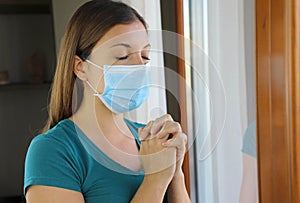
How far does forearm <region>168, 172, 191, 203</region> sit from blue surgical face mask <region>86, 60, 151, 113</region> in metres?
0.20

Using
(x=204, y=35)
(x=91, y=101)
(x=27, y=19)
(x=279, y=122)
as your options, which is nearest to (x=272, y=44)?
(x=279, y=122)

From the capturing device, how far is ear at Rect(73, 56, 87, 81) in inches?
36.7

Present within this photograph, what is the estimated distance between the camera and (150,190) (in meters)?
0.84

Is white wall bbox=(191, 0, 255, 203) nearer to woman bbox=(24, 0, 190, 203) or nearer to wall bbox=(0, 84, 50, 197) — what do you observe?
woman bbox=(24, 0, 190, 203)

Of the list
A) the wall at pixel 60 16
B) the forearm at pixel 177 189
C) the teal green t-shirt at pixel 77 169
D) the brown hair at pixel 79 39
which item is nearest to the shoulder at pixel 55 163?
the teal green t-shirt at pixel 77 169

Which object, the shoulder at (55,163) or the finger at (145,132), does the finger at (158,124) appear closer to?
the finger at (145,132)

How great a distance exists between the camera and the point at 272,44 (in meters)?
0.67

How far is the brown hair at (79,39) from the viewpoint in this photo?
900mm

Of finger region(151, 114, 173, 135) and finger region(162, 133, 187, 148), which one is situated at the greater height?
finger region(151, 114, 173, 135)

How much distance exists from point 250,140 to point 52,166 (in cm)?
40

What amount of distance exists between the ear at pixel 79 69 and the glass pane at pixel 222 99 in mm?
267

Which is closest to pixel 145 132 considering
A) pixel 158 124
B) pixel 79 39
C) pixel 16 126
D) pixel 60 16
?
pixel 158 124

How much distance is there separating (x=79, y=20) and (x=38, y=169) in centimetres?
35

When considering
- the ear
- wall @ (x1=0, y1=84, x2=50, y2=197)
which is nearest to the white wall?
the ear
